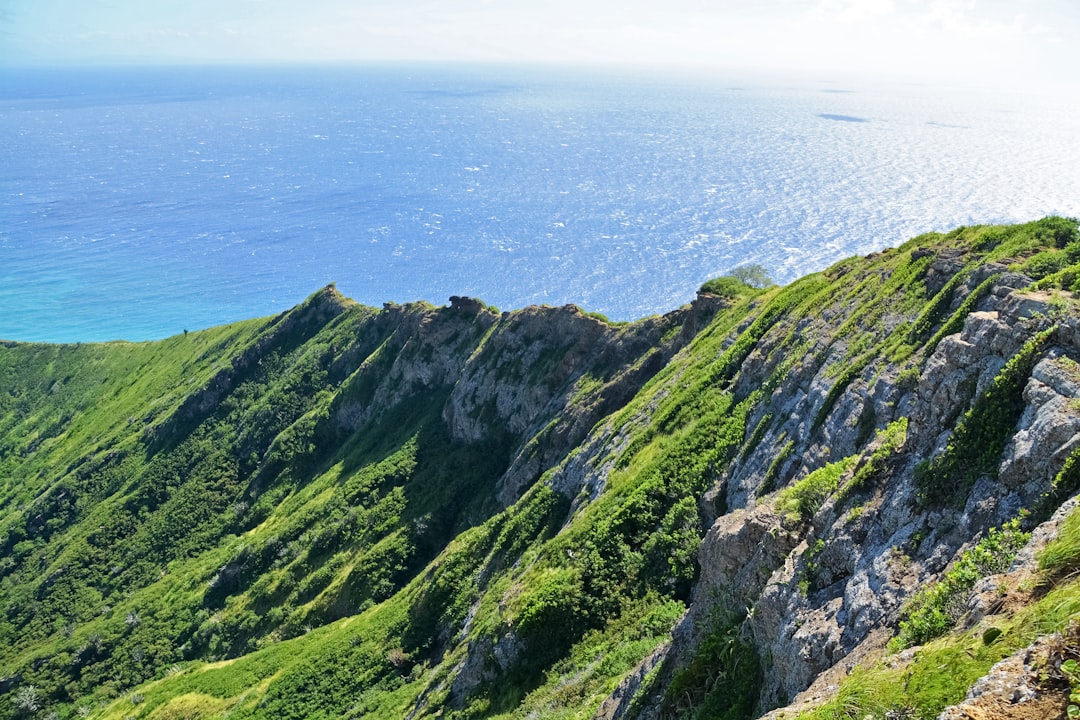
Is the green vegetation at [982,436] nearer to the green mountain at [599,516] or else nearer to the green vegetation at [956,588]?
the green mountain at [599,516]

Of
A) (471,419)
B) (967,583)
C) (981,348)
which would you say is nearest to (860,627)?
(967,583)

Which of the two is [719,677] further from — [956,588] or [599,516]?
[599,516]

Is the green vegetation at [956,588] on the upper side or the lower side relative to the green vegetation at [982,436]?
lower

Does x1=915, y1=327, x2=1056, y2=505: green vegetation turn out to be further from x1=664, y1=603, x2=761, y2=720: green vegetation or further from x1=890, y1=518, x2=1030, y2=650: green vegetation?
x1=664, y1=603, x2=761, y2=720: green vegetation

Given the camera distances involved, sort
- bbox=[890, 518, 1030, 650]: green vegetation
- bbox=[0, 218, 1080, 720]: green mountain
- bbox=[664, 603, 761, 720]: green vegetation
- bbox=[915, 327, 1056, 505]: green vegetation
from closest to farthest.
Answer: bbox=[890, 518, 1030, 650]: green vegetation, bbox=[0, 218, 1080, 720]: green mountain, bbox=[915, 327, 1056, 505]: green vegetation, bbox=[664, 603, 761, 720]: green vegetation

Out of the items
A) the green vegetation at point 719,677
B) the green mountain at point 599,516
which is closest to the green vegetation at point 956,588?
the green mountain at point 599,516

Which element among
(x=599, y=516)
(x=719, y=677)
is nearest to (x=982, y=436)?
(x=719, y=677)

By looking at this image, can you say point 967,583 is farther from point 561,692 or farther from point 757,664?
point 561,692

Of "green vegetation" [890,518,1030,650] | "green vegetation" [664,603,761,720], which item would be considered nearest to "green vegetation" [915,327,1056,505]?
"green vegetation" [890,518,1030,650]
